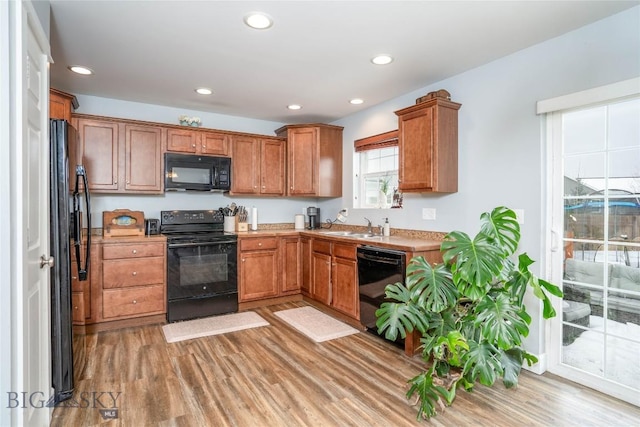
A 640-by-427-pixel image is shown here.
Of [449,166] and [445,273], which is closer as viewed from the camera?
[445,273]

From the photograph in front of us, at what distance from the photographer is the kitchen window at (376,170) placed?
407cm

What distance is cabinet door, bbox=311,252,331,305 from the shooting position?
154 inches

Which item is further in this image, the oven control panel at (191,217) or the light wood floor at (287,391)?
the oven control panel at (191,217)

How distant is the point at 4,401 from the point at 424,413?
2.03m

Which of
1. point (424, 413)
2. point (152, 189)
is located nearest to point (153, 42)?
point (152, 189)

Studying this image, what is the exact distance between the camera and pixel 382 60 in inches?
112

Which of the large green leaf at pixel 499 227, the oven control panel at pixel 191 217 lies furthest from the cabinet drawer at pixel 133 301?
the large green leaf at pixel 499 227

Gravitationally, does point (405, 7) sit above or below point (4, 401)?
above

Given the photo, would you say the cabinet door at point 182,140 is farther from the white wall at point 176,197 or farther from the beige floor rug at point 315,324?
the beige floor rug at point 315,324

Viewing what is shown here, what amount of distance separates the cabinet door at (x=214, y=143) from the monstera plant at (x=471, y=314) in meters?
2.87

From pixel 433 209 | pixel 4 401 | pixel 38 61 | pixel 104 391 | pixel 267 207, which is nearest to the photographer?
pixel 4 401

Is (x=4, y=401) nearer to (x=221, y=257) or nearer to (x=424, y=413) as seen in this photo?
(x=424, y=413)

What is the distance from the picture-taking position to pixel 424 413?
202 cm

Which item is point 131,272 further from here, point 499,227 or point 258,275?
point 499,227
